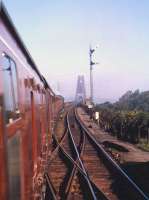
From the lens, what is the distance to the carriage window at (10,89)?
4.68 meters

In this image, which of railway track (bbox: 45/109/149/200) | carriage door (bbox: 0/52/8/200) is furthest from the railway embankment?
carriage door (bbox: 0/52/8/200)

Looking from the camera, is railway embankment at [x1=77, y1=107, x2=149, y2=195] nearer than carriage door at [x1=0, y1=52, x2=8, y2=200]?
No

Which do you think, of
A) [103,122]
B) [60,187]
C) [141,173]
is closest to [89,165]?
[141,173]

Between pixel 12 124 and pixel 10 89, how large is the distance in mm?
360

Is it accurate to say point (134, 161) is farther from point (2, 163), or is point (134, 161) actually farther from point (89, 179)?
point (2, 163)

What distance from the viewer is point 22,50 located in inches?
279

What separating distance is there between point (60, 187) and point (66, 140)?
13470 mm

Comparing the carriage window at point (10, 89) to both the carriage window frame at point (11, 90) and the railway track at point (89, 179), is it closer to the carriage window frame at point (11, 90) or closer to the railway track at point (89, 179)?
the carriage window frame at point (11, 90)

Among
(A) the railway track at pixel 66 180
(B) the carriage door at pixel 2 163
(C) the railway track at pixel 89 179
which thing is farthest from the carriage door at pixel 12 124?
(A) the railway track at pixel 66 180

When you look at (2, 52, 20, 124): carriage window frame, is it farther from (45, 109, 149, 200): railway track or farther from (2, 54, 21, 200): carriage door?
(45, 109, 149, 200): railway track

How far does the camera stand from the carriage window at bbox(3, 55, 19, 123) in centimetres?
468

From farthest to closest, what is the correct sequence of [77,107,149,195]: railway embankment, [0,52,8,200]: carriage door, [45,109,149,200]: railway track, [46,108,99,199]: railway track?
1. [77,107,149,195]: railway embankment
2. [46,108,99,199]: railway track
3. [45,109,149,200]: railway track
4. [0,52,8,200]: carriage door

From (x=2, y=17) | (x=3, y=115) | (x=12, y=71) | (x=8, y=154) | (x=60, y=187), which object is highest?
(x=2, y=17)

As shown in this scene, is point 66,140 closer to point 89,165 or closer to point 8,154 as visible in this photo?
point 89,165
